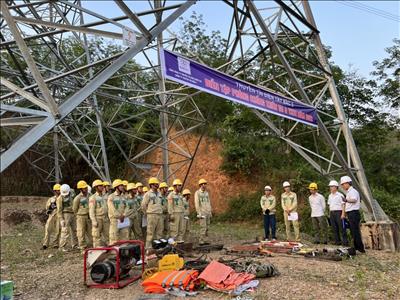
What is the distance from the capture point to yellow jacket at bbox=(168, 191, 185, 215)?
10.5m

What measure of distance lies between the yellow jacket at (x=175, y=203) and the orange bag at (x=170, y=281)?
4.08 meters

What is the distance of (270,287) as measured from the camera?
634cm

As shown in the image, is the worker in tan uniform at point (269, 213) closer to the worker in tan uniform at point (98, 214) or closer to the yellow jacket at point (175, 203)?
the yellow jacket at point (175, 203)

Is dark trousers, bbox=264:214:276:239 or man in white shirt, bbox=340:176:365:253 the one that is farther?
dark trousers, bbox=264:214:276:239

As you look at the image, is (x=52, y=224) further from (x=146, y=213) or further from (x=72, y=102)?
(x=72, y=102)

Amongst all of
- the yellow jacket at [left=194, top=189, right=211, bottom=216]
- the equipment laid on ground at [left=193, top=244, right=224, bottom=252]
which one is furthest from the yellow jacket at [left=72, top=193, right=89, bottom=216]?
the equipment laid on ground at [left=193, top=244, right=224, bottom=252]

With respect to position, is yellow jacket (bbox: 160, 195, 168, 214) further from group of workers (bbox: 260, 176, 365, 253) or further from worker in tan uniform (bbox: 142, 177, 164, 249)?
group of workers (bbox: 260, 176, 365, 253)

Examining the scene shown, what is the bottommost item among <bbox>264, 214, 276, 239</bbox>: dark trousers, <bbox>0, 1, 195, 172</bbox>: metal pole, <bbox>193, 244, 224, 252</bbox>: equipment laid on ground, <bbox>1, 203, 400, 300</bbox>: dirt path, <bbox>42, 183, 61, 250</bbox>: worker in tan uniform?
<bbox>1, 203, 400, 300</bbox>: dirt path

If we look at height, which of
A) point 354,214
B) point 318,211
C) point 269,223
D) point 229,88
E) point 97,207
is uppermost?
point 229,88

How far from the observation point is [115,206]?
9.67m

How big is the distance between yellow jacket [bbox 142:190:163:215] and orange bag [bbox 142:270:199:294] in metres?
3.63

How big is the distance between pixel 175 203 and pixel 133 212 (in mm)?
1118

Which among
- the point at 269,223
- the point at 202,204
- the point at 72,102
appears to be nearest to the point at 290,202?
the point at 269,223

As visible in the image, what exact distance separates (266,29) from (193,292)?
572cm
